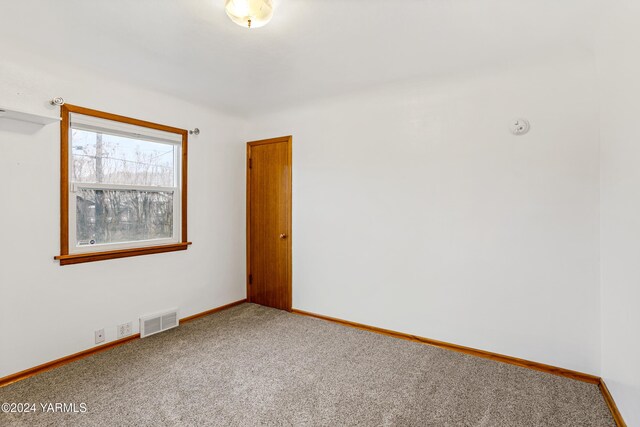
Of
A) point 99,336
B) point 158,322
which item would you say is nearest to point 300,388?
point 158,322

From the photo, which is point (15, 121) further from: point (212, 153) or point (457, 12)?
point (457, 12)

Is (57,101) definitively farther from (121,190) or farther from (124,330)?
(124,330)

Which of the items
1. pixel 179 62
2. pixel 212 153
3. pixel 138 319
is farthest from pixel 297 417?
pixel 212 153

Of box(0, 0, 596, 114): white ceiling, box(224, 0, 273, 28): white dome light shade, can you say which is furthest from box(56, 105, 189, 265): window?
box(224, 0, 273, 28): white dome light shade

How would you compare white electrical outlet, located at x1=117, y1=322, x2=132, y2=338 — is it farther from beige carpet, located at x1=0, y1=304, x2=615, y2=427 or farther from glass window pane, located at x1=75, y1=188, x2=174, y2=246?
glass window pane, located at x1=75, y1=188, x2=174, y2=246

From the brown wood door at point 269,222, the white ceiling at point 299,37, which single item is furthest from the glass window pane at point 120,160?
the brown wood door at point 269,222

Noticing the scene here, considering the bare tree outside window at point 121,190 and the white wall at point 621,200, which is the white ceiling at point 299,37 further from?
the bare tree outside window at point 121,190

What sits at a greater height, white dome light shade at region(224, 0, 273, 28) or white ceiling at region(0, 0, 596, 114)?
white ceiling at region(0, 0, 596, 114)

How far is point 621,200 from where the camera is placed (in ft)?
6.16

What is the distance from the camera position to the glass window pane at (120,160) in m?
2.75

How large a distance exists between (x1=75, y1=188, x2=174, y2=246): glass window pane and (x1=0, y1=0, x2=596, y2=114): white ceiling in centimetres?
109

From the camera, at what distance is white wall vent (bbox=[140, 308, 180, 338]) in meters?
3.12

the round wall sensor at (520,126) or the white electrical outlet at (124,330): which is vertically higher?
the round wall sensor at (520,126)

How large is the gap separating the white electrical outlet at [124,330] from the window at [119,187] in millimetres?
660
